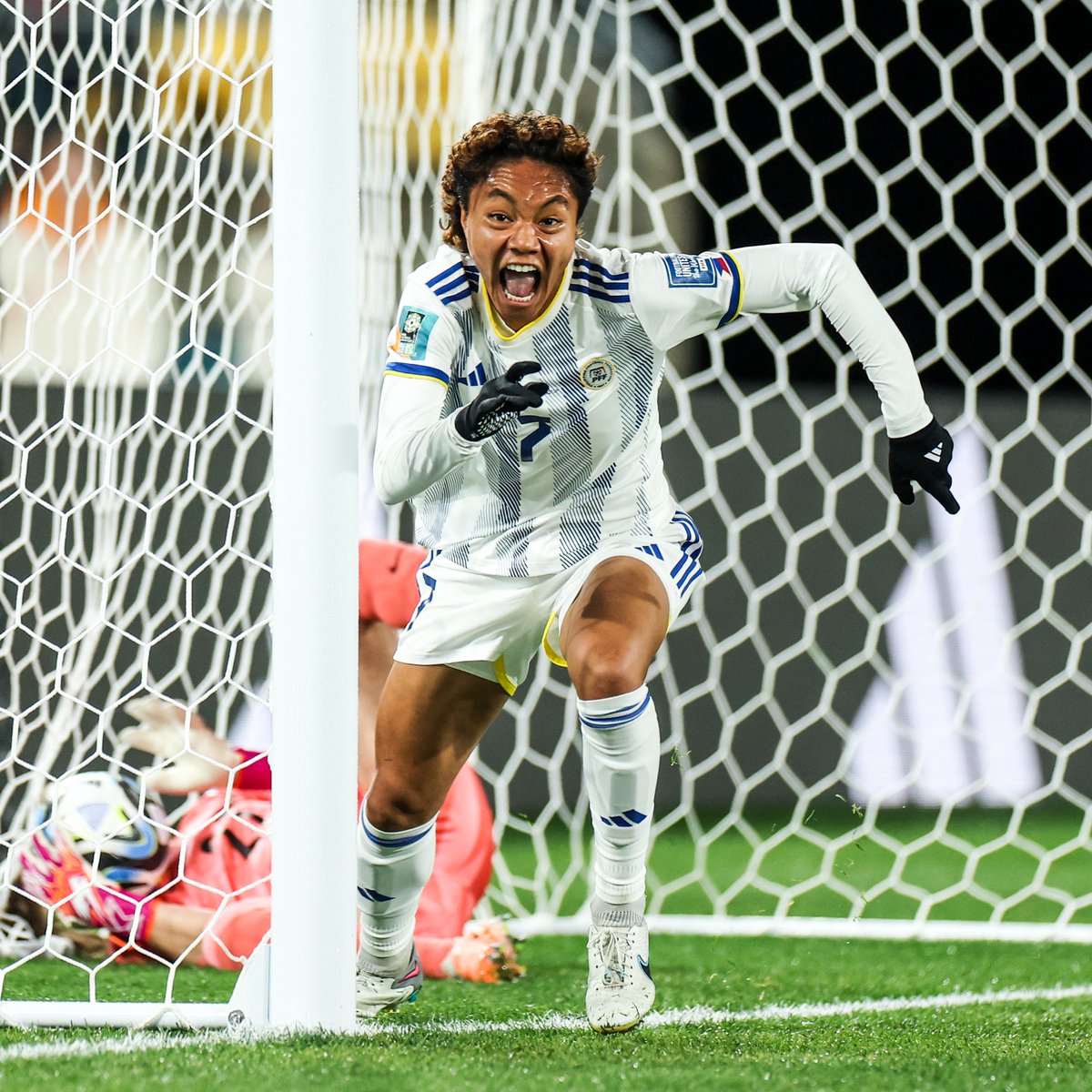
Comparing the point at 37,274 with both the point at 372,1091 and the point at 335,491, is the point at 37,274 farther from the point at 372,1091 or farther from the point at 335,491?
the point at 372,1091

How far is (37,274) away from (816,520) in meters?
2.87

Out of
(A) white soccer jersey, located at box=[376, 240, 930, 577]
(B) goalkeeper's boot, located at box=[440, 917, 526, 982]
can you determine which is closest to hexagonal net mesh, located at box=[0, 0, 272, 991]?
(B) goalkeeper's boot, located at box=[440, 917, 526, 982]

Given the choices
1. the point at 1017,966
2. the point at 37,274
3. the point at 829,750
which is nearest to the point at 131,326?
the point at 37,274

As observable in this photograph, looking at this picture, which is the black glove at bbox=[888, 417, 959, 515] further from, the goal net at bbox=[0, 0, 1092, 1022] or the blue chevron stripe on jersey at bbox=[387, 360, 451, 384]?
the goal net at bbox=[0, 0, 1092, 1022]

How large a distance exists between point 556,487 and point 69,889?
1474mm

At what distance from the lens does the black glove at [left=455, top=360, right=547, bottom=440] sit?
1877mm

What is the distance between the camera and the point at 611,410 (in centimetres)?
236

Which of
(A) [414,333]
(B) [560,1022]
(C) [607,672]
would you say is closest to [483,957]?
(B) [560,1022]

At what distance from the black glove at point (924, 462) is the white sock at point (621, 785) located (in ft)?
1.61

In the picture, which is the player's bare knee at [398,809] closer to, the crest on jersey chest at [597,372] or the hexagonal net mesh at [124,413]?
the crest on jersey chest at [597,372]

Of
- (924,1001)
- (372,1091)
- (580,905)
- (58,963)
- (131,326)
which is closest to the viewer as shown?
(372,1091)

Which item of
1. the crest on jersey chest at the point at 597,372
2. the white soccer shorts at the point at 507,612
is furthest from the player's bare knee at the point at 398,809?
the crest on jersey chest at the point at 597,372

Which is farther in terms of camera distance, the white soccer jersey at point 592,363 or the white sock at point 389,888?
the white sock at point 389,888

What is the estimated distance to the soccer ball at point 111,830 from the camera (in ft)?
10.3
